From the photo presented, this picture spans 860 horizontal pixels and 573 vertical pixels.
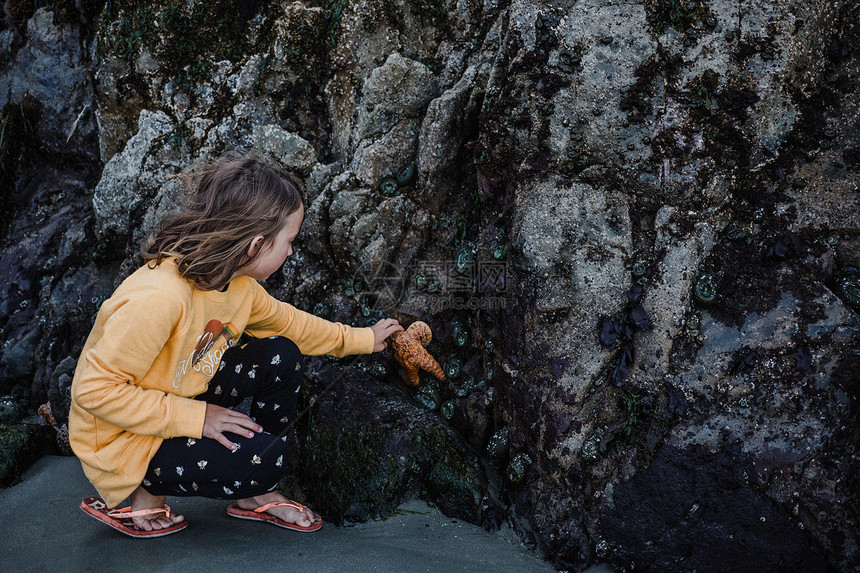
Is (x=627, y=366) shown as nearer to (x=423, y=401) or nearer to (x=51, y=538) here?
(x=423, y=401)

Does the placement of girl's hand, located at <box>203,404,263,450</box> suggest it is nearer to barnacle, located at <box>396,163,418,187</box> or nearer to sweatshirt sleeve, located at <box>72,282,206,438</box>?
sweatshirt sleeve, located at <box>72,282,206,438</box>

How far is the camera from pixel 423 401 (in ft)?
13.1

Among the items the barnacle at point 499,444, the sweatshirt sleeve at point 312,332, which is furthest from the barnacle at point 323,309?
the barnacle at point 499,444

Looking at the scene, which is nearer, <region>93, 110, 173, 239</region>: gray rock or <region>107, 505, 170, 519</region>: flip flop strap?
<region>107, 505, 170, 519</region>: flip flop strap

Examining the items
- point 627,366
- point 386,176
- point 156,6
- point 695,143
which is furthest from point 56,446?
point 695,143

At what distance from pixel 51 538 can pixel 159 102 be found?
3.45 metres

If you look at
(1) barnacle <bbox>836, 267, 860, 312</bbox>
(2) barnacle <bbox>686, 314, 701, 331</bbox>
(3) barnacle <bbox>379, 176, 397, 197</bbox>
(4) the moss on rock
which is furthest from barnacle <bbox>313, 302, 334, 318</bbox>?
(1) barnacle <bbox>836, 267, 860, 312</bbox>

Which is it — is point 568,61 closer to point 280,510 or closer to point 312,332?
point 312,332

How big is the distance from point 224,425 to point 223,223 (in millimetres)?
988

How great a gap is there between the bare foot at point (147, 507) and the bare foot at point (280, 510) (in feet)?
1.29

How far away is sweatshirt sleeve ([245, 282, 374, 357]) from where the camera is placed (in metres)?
3.63

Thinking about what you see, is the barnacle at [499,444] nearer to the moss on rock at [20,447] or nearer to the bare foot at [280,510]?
the bare foot at [280,510]

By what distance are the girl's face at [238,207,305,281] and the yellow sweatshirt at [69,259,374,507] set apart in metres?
0.18

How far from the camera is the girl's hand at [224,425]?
3002 millimetres
